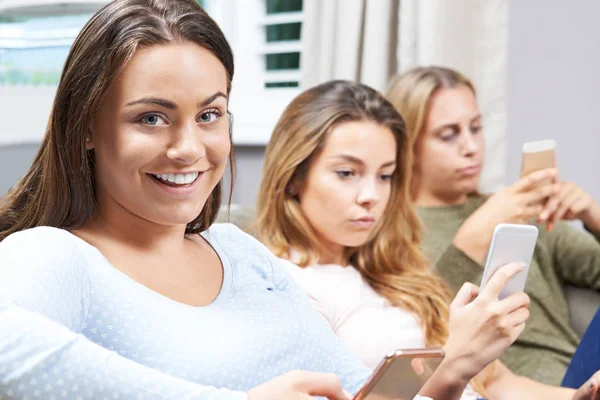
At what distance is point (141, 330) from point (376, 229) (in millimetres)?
916

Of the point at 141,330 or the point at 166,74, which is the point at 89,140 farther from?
the point at 141,330

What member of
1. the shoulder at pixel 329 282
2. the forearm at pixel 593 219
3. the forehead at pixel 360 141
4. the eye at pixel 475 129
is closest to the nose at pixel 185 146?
the shoulder at pixel 329 282

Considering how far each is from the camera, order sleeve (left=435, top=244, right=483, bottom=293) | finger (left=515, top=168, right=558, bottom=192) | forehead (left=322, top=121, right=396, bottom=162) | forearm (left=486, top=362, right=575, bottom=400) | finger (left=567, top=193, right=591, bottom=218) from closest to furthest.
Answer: forehead (left=322, top=121, right=396, bottom=162), forearm (left=486, top=362, right=575, bottom=400), sleeve (left=435, top=244, right=483, bottom=293), finger (left=515, top=168, right=558, bottom=192), finger (left=567, top=193, right=591, bottom=218)

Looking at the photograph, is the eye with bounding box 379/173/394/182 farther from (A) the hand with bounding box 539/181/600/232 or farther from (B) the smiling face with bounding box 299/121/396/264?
(A) the hand with bounding box 539/181/600/232

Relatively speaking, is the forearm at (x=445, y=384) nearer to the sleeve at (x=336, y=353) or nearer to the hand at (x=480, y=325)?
the hand at (x=480, y=325)

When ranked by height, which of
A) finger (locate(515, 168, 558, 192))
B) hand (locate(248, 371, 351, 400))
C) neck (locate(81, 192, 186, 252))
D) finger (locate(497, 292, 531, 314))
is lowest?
finger (locate(497, 292, 531, 314))

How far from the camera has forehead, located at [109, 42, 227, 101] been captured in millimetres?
929

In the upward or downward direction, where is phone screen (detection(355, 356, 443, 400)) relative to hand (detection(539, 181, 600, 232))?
upward

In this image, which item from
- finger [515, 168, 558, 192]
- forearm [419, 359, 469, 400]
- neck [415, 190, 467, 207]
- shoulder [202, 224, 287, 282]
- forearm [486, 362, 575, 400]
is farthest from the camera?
neck [415, 190, 467, 207]

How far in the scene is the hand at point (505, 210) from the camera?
2.01 m

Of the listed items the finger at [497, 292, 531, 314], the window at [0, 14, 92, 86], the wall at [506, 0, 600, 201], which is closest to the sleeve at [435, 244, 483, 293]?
the finger at [497, 292, 531, 314]

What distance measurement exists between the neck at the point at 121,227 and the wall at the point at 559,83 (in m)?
2.10

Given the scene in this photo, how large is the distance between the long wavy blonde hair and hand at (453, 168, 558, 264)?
234mm

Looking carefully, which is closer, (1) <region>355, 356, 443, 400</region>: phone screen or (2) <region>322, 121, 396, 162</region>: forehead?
(1) <region>355, 356, 443, 400</region>: phone screen
